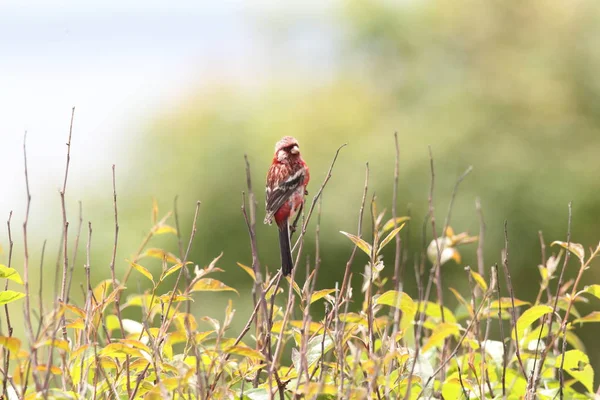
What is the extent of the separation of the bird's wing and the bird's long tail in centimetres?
11

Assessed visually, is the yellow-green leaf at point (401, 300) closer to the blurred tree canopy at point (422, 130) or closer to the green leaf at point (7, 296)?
the green leaf at point (7, 296)

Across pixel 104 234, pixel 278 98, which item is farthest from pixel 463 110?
pixel 104 234

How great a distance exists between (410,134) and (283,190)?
1167 centimetres

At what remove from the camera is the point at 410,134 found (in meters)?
15.0

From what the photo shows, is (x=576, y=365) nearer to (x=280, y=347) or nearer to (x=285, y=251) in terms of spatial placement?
(x=280, y=347)

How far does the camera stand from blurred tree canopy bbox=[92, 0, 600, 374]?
13.7 meters

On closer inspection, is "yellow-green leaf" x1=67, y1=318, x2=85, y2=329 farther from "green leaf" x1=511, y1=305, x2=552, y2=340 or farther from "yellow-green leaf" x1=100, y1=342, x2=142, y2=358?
"green leaf" x1=511, y1=305, x2=552, y2=340

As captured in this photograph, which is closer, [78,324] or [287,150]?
[78,324]

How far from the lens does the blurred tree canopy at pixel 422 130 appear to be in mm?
13695

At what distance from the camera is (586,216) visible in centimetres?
1408

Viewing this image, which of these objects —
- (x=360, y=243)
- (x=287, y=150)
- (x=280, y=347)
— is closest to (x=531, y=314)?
(x=360, y=243)

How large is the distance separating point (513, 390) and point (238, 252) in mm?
12552

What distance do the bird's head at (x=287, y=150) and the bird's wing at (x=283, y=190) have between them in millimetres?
125

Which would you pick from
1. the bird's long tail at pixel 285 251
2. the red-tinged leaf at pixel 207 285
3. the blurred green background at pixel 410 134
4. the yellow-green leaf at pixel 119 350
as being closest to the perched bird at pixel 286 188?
the bird's long tail at pixel 285 251
